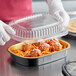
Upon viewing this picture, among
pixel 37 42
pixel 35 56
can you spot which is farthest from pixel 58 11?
pixel 35 56

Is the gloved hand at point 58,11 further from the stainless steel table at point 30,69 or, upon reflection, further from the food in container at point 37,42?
the stainless steel table at point 30,69

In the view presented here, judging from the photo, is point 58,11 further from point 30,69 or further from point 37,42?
point 30,69

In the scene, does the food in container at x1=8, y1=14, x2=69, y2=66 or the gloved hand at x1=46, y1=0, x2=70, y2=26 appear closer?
the food in container at x1=8, y1=14, x2=69, y2=66

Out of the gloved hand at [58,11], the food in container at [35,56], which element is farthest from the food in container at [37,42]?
the gloved hand at [58,11]

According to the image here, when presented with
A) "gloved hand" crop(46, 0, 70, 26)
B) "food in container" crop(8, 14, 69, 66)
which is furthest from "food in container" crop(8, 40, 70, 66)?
"gloved hand" crop(46, 0, 70, 26)

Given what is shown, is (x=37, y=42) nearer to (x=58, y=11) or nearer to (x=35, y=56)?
(x=35, y=56)

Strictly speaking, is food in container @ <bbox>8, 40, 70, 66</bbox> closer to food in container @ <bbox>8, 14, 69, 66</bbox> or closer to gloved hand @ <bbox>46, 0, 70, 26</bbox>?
food in container @ <bbox>8, 14, 69, 66</bbox>

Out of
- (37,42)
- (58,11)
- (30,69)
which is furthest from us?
(58,11)

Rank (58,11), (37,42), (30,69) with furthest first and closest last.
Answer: (58,11) → (37,42) → (30,69)

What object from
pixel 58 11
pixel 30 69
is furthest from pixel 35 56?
pixel 58 11

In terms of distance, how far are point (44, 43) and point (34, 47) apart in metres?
0.06

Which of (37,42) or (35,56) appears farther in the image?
(37,42)

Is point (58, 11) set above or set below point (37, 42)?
above

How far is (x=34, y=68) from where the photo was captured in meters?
1.27
